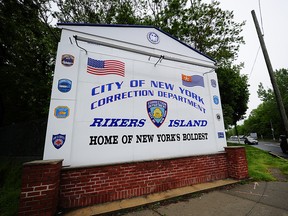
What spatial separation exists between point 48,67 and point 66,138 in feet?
32.1

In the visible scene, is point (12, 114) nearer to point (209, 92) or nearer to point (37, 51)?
point (37, 51)

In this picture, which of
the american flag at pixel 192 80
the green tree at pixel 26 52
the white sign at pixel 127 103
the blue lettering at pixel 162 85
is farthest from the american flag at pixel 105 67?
the green tree at pixel 26 52

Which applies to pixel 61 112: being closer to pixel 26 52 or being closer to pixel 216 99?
pixel 216 99

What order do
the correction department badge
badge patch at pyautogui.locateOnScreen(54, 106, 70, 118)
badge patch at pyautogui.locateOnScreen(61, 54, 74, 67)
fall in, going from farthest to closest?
the correction department badge → badge patch at pyautogui.locateOnScreen(61, 54, 74, 67) → badge patch at pyautogui.locateOnScreen(54, 106, 70, 118)

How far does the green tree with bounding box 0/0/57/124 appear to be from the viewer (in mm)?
7180

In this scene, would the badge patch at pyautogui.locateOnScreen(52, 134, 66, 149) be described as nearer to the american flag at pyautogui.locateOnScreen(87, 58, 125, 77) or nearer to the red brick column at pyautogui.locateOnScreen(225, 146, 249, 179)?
the american flag at pyautogui.locateOnScreen(87, 58, 125, 77)

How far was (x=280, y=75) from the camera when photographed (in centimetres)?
3722

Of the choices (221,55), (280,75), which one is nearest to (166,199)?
(221,55)

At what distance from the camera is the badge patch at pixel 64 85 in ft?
12.0

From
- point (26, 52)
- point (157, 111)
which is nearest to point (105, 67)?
point (157, 111)

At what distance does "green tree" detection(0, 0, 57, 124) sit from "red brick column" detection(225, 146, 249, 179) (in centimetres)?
974

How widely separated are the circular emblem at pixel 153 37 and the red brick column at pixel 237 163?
4.82m

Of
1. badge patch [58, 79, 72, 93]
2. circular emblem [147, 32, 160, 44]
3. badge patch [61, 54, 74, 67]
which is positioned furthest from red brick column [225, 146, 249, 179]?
badge patch [61, 54, 74, 67]

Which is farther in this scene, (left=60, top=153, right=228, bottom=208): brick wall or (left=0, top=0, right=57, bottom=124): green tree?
(left=0, top=0, right=57, bottom=124): green tree
